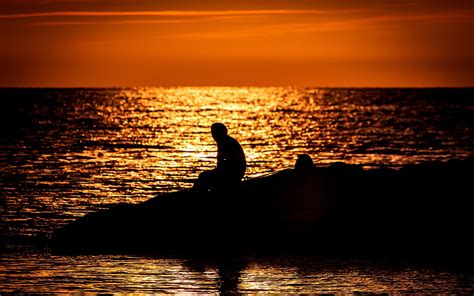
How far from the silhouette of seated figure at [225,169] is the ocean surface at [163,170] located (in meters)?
2.35

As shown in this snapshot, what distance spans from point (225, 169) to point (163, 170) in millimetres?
26562

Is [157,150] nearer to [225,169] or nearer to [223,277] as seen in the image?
[225,169]

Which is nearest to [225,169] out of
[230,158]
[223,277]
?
[230,158]

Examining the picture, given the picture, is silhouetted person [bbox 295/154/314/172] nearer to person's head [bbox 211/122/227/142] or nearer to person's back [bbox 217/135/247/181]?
person's back [bbox 217/135/247/181]

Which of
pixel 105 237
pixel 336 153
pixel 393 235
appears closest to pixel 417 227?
pixel 393 235

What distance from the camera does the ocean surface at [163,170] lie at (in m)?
15.8

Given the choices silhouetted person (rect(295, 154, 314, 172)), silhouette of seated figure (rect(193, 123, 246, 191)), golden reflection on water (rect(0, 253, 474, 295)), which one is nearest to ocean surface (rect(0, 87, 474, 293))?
golden reflection on water (rect(0, 253, 474, 295))

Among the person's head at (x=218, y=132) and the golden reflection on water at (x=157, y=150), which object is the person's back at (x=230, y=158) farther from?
the golden reflection on water at (x=157, y=150)

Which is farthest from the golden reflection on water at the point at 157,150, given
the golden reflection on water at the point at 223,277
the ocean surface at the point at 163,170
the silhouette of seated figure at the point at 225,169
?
the golden reflection on water at the point at 223,277

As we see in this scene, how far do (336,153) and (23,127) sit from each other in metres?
40.4

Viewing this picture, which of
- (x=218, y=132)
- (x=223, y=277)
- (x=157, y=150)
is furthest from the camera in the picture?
(x=157, y=150)

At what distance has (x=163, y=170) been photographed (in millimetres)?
46125

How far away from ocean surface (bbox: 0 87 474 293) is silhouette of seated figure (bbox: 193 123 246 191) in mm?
2347

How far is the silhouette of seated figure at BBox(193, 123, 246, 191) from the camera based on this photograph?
64.0 ft
